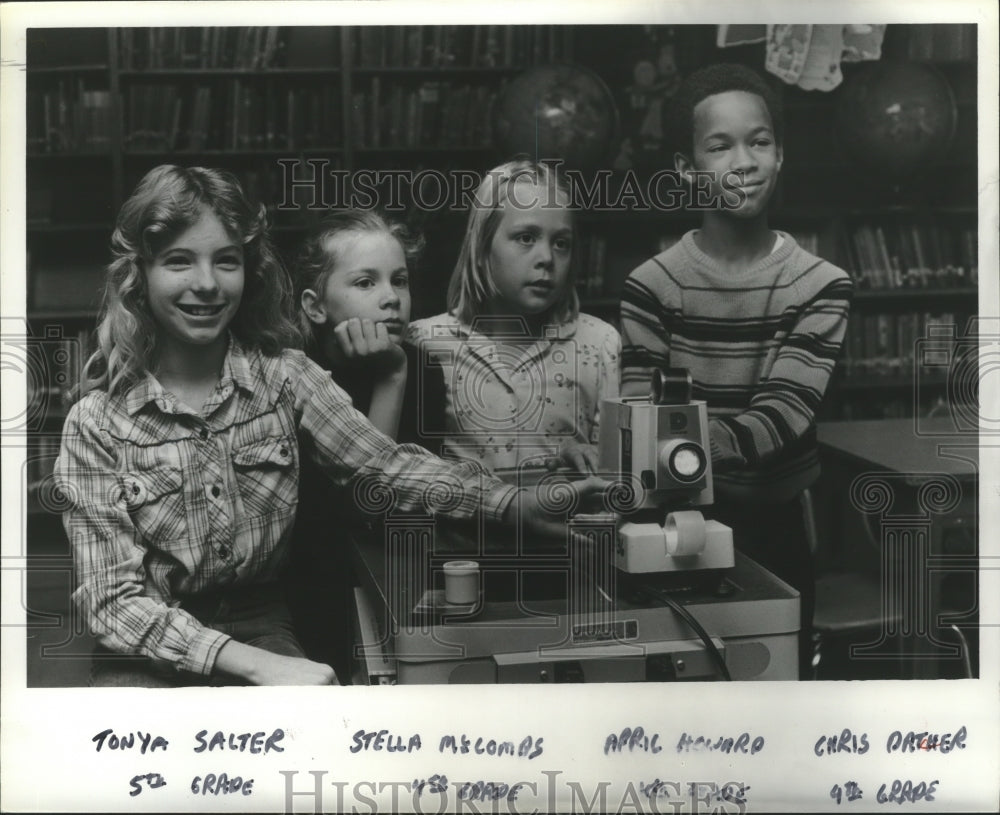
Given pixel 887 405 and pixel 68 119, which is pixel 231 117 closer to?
pixel 68 119

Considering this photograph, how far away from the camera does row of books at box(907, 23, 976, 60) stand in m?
2.03

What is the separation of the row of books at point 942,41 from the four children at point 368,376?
0.31 m

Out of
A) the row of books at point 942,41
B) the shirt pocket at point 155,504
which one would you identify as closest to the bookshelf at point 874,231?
the row of books at point 942,41

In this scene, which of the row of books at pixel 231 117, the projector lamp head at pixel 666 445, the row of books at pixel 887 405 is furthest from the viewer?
the row of books at pixel 887 405

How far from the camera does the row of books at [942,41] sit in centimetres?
203

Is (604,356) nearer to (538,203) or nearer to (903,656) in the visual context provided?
(538,203)

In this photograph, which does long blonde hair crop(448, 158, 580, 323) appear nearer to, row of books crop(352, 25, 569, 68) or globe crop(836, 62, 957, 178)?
row of books crop(352, 25, 569, 68)

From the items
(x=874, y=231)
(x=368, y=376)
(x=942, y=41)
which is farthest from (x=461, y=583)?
(x=942, y=41)

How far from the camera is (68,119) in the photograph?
1.98 m

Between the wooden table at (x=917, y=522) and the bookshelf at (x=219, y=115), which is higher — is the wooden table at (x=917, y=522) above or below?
below

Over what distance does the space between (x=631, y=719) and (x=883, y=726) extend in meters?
0.52

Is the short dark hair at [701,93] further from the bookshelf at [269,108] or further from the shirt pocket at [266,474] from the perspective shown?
the shirt pocket at [266,474]

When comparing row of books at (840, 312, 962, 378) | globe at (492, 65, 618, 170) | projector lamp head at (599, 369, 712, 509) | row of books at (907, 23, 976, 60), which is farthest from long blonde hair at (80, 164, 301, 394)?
row of books at (907, 23, 976, 60)

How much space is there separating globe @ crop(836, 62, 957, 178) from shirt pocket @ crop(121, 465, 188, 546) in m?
1.51
